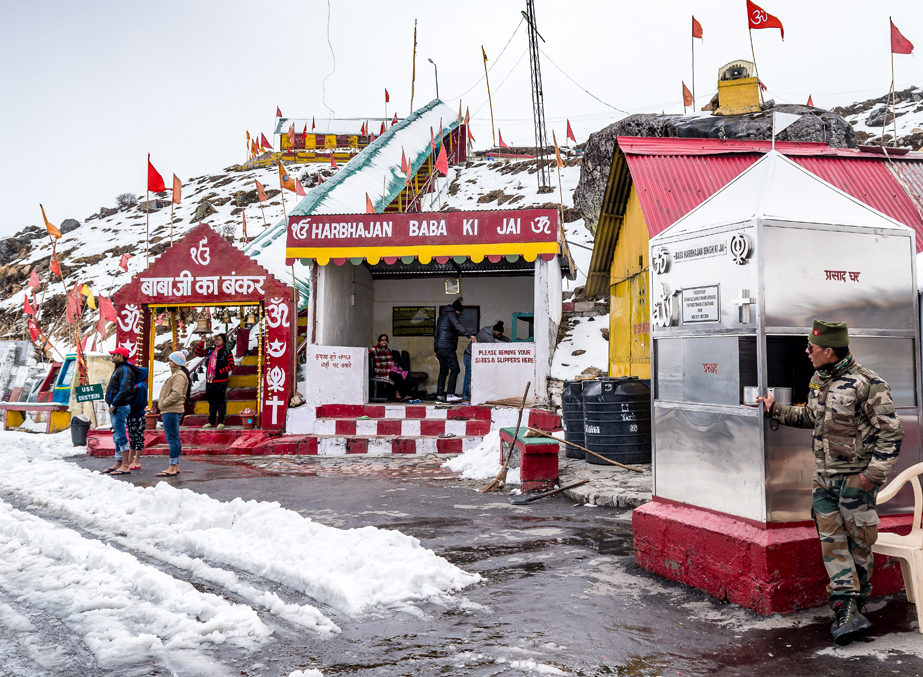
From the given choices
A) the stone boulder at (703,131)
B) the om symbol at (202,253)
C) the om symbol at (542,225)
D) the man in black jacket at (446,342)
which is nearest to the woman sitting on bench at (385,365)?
the man in black jacket at (446,342)

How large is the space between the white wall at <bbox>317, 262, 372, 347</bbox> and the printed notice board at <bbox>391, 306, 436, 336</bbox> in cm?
69

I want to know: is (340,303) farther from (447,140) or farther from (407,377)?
(447,140)

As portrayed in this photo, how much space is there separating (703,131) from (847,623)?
64.3ft

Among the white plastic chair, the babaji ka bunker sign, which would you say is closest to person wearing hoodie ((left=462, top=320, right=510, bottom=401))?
the babaji ka bunker sign

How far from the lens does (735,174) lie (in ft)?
37.9

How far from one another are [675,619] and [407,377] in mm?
12491

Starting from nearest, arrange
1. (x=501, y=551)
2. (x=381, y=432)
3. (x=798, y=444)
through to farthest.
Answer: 1. (x=798, y=444)
2. (x=501, y=551)
3. (x=381, y=432)

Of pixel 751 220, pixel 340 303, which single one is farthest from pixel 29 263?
pixel 751 220

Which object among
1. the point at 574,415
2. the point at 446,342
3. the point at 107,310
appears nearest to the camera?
the point at 574,415

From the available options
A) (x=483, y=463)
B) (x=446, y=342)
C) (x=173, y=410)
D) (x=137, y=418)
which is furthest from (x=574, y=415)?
(x=137, y=418)

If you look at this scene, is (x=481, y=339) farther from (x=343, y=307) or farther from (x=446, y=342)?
(x=343, y=307)

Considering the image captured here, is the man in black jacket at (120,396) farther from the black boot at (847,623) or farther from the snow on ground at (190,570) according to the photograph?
the black boot at (847,623)

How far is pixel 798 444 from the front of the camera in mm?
4207

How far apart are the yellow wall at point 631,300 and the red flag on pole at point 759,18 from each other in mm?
7393
